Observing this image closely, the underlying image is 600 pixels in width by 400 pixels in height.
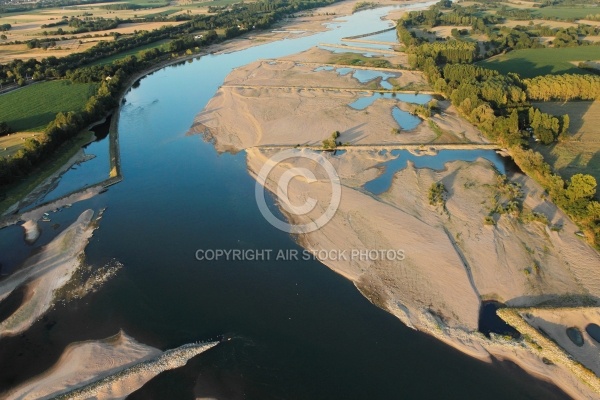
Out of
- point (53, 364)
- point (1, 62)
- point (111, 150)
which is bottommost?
point (1, 62)

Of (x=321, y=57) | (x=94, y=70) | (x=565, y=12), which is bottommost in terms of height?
(x=565, y=12)

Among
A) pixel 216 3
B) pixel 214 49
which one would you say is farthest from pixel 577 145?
pixel 216 3

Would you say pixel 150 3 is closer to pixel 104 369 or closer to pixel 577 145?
pixel 577 145

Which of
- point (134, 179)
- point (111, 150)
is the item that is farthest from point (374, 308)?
point (111, 150)

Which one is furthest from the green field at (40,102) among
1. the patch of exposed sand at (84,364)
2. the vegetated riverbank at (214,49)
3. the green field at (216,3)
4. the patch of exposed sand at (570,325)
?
the green field at (216,3)

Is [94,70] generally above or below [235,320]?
below

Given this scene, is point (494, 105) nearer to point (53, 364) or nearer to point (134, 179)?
point (134, 179)

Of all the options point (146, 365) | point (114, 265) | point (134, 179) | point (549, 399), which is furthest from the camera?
point (134, 179)
